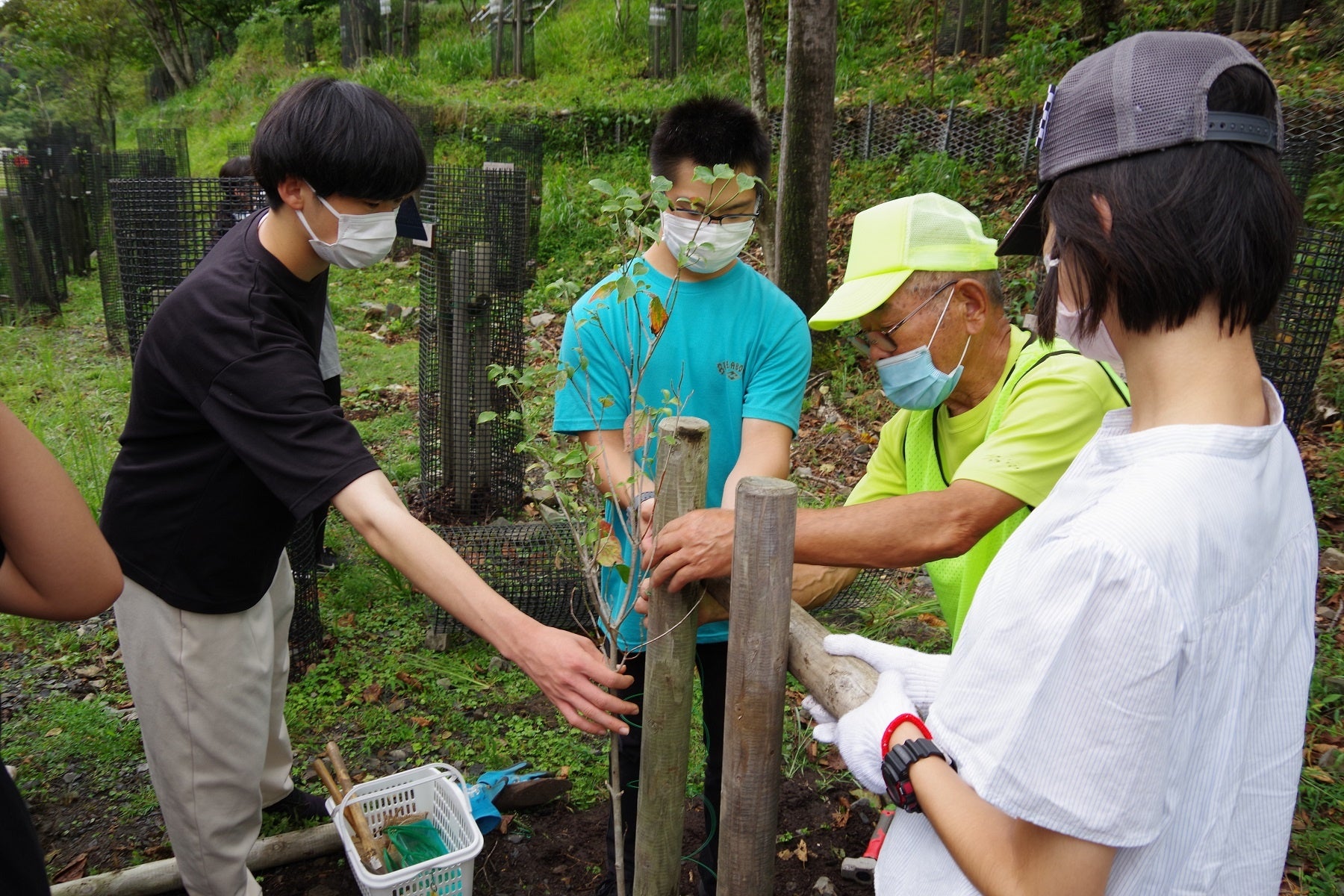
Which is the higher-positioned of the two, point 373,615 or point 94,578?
point 94,578

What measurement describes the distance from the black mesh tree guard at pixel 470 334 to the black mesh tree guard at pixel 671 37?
918 centimetres

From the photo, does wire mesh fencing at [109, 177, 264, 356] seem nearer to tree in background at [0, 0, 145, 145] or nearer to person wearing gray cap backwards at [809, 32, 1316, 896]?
person wearing gray cap backwards at [809, 32, 1316, 896]

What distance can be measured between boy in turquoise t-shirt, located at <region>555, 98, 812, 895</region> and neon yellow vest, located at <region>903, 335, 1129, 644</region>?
11.3 inches

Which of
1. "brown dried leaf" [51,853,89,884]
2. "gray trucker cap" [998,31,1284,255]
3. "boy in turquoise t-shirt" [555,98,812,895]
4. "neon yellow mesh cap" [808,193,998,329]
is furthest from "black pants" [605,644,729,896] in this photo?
"brown dried leaf" [51,853,89,884]

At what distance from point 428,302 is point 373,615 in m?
1.71

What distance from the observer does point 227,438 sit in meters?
1.77

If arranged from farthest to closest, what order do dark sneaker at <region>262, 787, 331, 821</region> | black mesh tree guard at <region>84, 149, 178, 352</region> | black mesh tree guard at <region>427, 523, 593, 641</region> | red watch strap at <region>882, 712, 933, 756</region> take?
black mesh tree guard at <region>84, 149, 178, 352</region> < black mesh tree guard at <region>427, 523, 593, 641</region> < dark sneaker at <region>262, 787, 331, 821</region> < red watch strap at <region>882, 712, 933, 756</region>

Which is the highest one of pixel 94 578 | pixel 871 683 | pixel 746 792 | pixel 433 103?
pixel 433 103

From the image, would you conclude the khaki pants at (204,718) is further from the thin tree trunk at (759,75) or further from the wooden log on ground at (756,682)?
the thin tree trunk at (759,75)

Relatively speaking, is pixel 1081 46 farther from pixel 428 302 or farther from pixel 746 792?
pixel 746 792

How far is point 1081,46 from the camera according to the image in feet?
31.0

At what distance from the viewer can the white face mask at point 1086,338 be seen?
110 centimetres

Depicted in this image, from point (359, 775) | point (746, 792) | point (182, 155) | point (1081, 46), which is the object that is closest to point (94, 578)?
point (746, 792)

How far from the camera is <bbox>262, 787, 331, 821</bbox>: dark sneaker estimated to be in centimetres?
306
